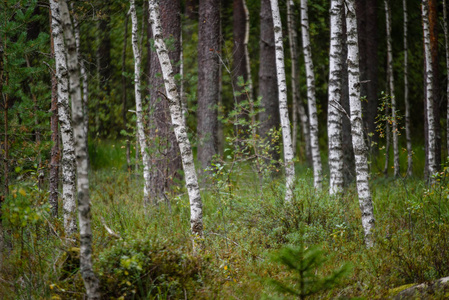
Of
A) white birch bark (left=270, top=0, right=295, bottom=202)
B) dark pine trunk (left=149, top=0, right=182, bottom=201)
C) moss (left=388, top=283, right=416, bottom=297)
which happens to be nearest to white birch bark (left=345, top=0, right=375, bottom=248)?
moss (left=388, top=283, right=416, bottom=297)

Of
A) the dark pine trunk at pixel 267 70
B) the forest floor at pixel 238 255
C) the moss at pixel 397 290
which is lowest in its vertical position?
the moss at pixel 397 290

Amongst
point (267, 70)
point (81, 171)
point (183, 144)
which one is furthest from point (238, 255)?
point (267, 70)

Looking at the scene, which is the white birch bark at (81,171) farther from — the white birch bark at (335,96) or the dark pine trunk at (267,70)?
the dark pine trunk at (267,70)

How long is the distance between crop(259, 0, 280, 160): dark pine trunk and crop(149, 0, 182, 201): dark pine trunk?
11.9ft

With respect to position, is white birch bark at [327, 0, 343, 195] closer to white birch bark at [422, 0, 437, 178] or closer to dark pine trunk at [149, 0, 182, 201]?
white birch bark at [422, 0, 437, 178]

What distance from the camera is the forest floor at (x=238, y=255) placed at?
4.01m

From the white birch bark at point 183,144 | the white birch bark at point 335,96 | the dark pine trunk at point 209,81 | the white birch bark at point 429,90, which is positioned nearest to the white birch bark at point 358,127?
the white birch bark at point 335,96

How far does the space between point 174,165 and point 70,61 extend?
5.78 metres

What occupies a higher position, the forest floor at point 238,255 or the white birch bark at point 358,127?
the white birch bark at point 358,127

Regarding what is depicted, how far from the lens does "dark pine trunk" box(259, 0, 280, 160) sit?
40.0ft

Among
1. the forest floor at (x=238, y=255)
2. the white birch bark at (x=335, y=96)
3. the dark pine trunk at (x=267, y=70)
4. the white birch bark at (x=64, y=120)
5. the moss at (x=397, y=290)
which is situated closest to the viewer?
the forest floor at (x=238, y=255)

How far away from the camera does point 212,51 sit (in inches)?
434

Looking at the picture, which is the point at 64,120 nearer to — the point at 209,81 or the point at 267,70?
the point at 209,81

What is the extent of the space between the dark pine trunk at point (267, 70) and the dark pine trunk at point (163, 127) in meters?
3.62
